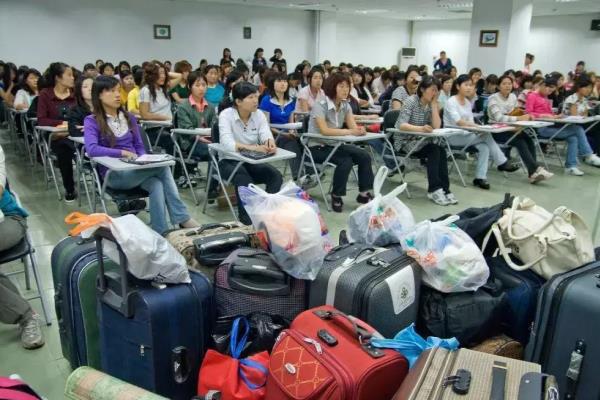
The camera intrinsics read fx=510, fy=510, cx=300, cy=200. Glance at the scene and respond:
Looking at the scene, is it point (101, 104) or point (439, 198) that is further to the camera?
point (439, 198)

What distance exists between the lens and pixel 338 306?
1919 millimetres

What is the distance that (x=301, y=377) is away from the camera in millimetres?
1494

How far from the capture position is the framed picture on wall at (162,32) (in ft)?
44.1

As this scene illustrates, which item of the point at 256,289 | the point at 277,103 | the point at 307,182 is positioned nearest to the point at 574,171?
the point at 307,182

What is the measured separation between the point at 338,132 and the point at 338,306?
2662 millimetres

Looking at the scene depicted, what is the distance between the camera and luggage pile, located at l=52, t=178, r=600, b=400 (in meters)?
1.58

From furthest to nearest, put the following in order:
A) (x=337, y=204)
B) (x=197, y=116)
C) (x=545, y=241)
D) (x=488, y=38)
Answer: (x=488, y=38)
(x=197, y=116)
(x=337, y=204)
(x=545, y=241)

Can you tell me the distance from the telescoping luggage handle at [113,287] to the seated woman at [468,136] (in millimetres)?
4294

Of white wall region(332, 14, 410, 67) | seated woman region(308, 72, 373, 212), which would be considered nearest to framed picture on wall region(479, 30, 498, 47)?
seated woman region(308, 72, 373, 212)

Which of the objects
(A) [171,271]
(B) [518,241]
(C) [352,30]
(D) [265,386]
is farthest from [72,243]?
(C) [352,30]

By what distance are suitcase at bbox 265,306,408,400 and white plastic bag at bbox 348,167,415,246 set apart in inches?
25.2

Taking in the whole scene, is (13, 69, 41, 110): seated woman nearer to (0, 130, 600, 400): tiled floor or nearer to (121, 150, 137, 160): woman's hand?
(0, 130, 600, 400): tiled floor

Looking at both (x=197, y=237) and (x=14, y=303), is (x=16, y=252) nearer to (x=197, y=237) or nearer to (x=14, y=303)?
(x=14, y=303)

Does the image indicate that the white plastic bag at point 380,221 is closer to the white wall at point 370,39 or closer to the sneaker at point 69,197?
the sneaker at point 69,197
